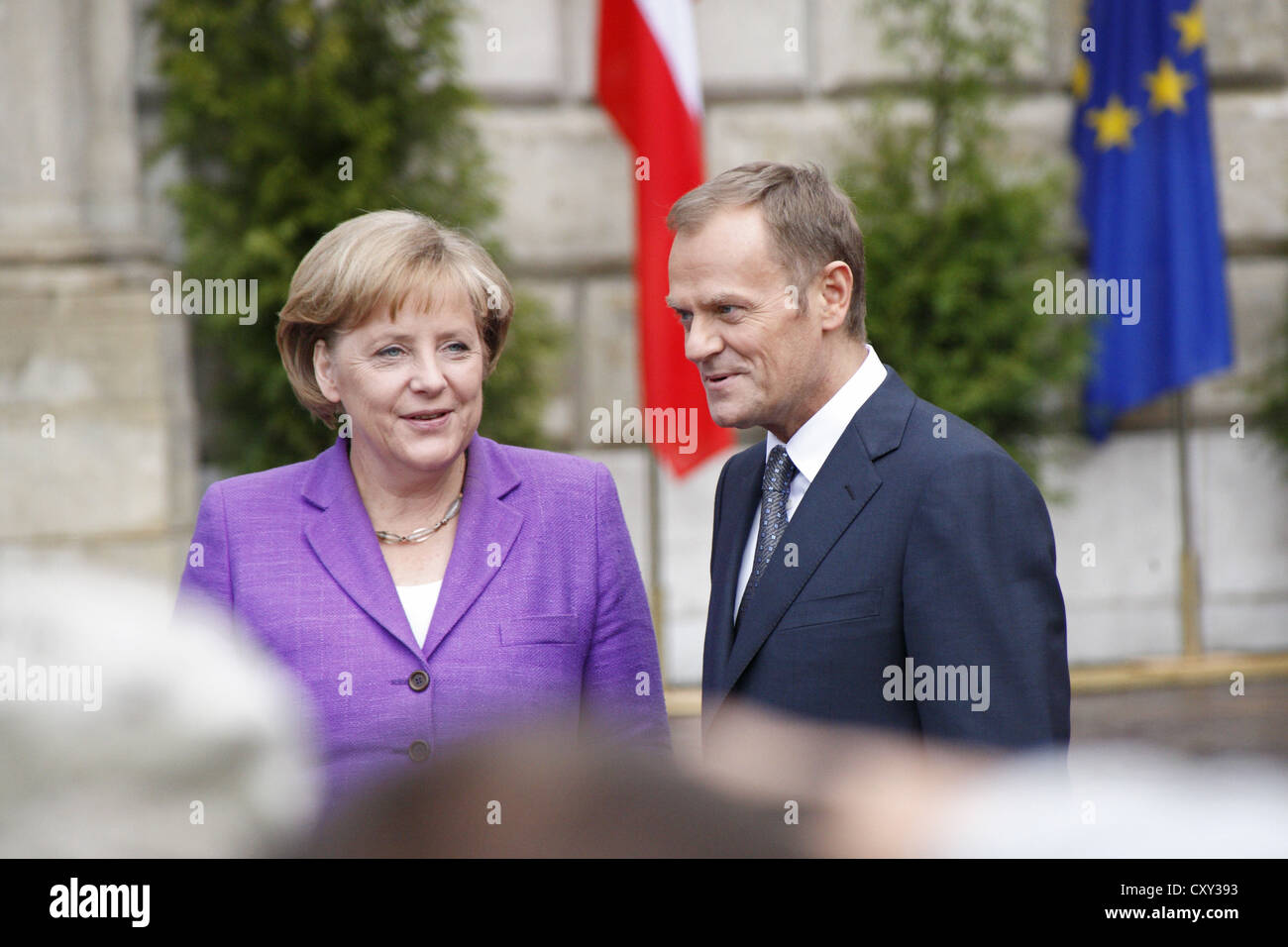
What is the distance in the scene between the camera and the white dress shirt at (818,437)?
182cm

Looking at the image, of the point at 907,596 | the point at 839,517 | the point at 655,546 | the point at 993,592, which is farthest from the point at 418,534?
the point at 655,546

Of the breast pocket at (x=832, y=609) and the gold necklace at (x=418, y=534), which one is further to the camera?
the gold necklace at (x=418, y=534)

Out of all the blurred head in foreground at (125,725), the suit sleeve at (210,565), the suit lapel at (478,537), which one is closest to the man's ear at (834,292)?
the suit lapel at (478,537)

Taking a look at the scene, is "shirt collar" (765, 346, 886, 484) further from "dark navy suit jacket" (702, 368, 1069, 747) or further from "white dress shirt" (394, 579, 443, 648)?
"white dress shirt" (394, 579, 443, 648)

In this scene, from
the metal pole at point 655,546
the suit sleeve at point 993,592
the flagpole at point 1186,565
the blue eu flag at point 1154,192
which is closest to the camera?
the suit sleeve at point 993,592

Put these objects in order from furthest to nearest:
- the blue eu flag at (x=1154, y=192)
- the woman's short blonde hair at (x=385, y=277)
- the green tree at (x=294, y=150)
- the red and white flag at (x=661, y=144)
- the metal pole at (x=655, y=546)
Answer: the blue eu flag at (x=1154, y=192), the metal pole at (x=655, y=546), the red and white flag at (x=661, y=144), the green tree at (x=294, y=150), the woman's short blonde hair at (x=385, y=277)

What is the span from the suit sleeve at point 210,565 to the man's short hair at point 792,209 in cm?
82

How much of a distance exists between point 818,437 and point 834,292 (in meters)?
0.20

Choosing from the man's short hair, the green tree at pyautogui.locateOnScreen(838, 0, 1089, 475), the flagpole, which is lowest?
the flagpole

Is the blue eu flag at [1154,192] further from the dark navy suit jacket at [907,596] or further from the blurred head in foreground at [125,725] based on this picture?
the blurred head in foreground at [125,725]

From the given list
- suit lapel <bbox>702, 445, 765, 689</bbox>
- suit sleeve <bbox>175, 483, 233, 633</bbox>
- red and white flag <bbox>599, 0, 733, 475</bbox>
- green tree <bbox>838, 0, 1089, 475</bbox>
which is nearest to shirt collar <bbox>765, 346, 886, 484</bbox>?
suit lapel <bbox>702, 445, 765, 689</bbox>

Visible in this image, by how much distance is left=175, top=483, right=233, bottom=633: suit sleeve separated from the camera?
1.93 m

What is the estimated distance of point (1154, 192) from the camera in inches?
273
